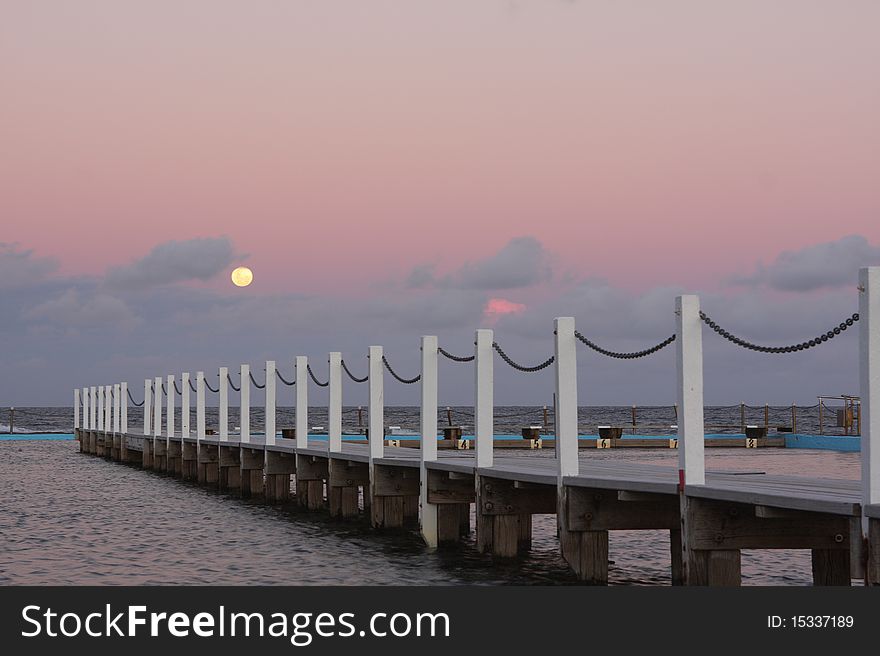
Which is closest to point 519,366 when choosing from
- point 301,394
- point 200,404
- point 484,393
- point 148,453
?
point 484,393

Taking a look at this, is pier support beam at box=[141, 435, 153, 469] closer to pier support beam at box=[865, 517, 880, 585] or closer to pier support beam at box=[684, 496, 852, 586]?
pier support beam at box=[684, 496, 852, 586]

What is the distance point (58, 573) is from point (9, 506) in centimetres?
1235

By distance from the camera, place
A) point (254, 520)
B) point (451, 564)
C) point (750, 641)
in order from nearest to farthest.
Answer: point (750, 641) < point (451, 564) < point (254, 520)

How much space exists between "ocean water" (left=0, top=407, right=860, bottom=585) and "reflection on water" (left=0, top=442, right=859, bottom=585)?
23mm

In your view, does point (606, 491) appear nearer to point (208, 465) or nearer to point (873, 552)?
point (873, 552)

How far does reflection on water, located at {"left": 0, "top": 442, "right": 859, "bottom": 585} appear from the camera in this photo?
1761 centimetres

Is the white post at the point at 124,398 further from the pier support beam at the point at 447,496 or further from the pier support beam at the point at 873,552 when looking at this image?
the pier support beam at the point at 873,552

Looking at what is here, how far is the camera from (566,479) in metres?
14.6

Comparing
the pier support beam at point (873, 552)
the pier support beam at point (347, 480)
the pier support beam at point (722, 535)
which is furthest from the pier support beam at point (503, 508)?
the pier support beam at point (873, 552)

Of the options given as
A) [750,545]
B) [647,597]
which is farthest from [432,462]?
[647,597]

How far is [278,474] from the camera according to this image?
2808 cm

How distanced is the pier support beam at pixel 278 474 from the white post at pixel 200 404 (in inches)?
220

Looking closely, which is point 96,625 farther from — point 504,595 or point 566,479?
point 566,479

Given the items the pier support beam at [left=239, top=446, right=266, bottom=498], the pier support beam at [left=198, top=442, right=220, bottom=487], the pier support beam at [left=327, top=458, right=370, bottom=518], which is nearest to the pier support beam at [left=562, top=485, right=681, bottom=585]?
the pier support beam at [left=327, top=458, right=370, bottom=518]
